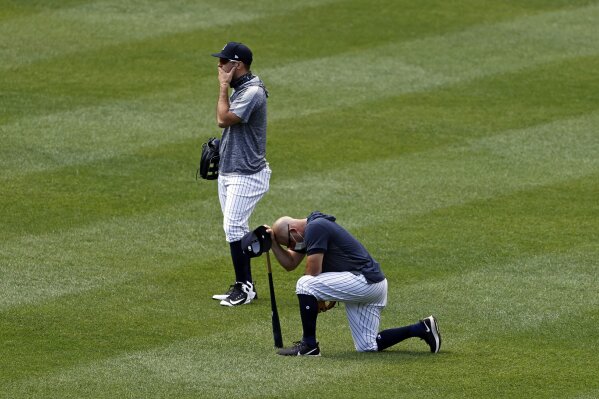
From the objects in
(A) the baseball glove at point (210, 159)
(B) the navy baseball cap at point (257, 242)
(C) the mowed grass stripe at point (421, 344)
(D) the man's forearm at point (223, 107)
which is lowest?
(C) the mowed grass stripe at point (421, 344)

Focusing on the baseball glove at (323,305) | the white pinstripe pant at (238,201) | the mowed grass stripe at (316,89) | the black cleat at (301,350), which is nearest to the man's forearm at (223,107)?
the white pinstripe pant at (238,201)

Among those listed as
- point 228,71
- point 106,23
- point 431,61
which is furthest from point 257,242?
point 106,23

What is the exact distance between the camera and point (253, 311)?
35.8ft

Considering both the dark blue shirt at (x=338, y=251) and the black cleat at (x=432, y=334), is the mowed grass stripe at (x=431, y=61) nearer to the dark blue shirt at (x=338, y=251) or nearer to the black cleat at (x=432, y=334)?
the dark blue shirt at (x=338, y=251)

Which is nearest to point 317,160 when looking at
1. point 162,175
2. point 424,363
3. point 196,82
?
point 162,175

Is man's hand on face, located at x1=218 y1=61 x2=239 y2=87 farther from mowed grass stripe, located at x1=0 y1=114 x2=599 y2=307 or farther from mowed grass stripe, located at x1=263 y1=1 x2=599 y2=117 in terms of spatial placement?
mowed grass stripe, located at x1=263 y1=1 x2=599 y2=117

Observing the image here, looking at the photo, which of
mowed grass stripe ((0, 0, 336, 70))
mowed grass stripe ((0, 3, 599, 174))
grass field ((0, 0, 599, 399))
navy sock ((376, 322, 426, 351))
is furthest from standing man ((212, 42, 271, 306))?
mowed grass stripe ((0, 0, 336, 70))

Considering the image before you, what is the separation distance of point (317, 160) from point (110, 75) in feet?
12.2

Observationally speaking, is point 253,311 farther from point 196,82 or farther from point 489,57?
point 489,57

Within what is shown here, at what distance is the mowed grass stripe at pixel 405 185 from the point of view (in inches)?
483

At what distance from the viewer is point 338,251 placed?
9.82 meters

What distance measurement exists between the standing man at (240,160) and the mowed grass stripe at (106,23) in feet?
23.3

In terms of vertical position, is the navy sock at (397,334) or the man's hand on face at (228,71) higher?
the man's hand on face at (228,71)

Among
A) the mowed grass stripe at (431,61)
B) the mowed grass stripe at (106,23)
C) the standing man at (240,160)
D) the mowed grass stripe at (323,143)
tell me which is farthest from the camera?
the mowed grass stripe at (106,23)
